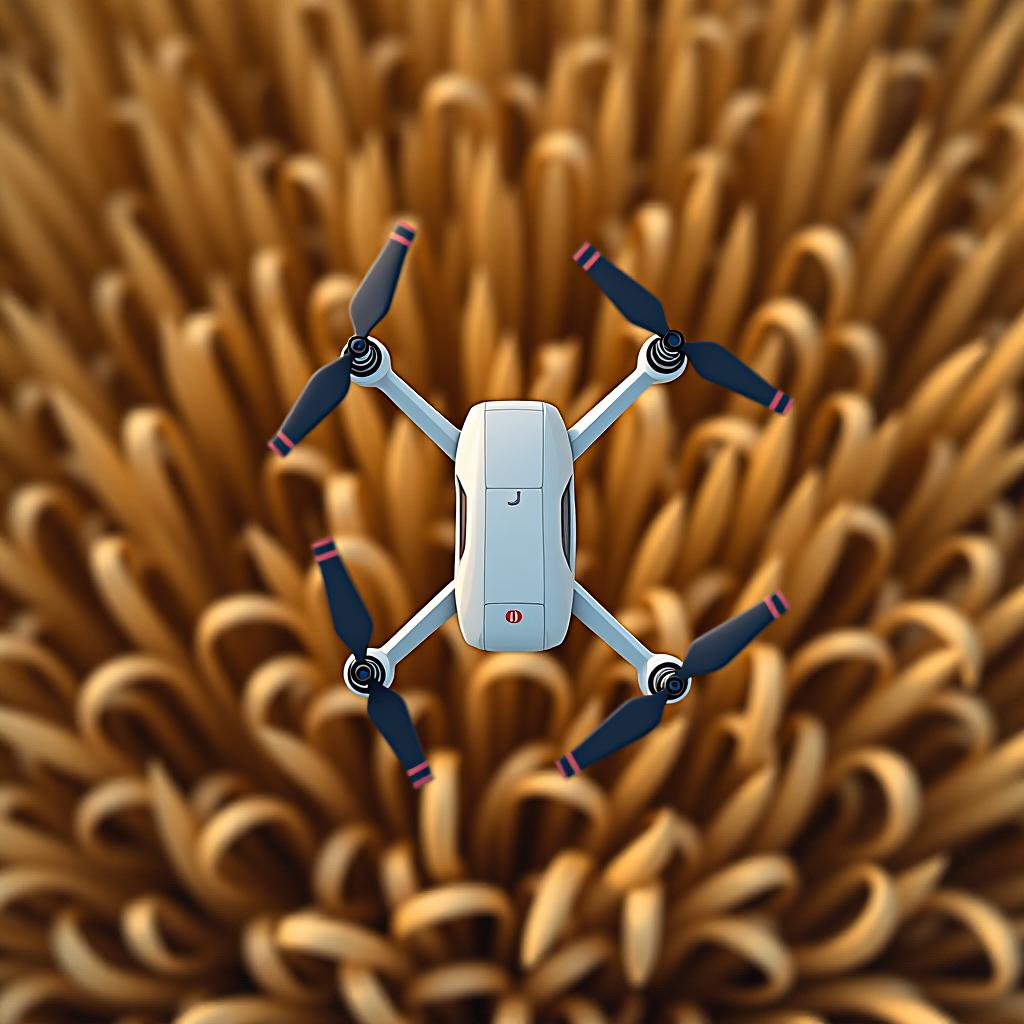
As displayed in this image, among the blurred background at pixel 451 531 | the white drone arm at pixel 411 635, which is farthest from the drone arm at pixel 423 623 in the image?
the blurred background at pixel 451 531

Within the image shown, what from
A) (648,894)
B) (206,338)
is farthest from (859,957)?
(206,338)

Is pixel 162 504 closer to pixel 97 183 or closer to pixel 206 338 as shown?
pixel 206 338

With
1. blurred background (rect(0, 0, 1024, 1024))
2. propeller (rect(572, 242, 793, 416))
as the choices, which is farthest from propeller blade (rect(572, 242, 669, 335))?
blurred background (rect(0, 0, 1024, 1024))

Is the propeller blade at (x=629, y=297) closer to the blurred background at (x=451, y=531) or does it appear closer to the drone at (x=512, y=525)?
the drone at (x=512, y=525)

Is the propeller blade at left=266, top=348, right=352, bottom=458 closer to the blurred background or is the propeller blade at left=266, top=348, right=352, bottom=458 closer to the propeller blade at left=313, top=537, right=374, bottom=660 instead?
the propeller blade at left=313, top=537, right=374, bottom=660

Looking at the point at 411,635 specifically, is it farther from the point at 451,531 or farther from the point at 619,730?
the point at 451,531

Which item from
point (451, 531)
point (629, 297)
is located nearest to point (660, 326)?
point (629, 297)
